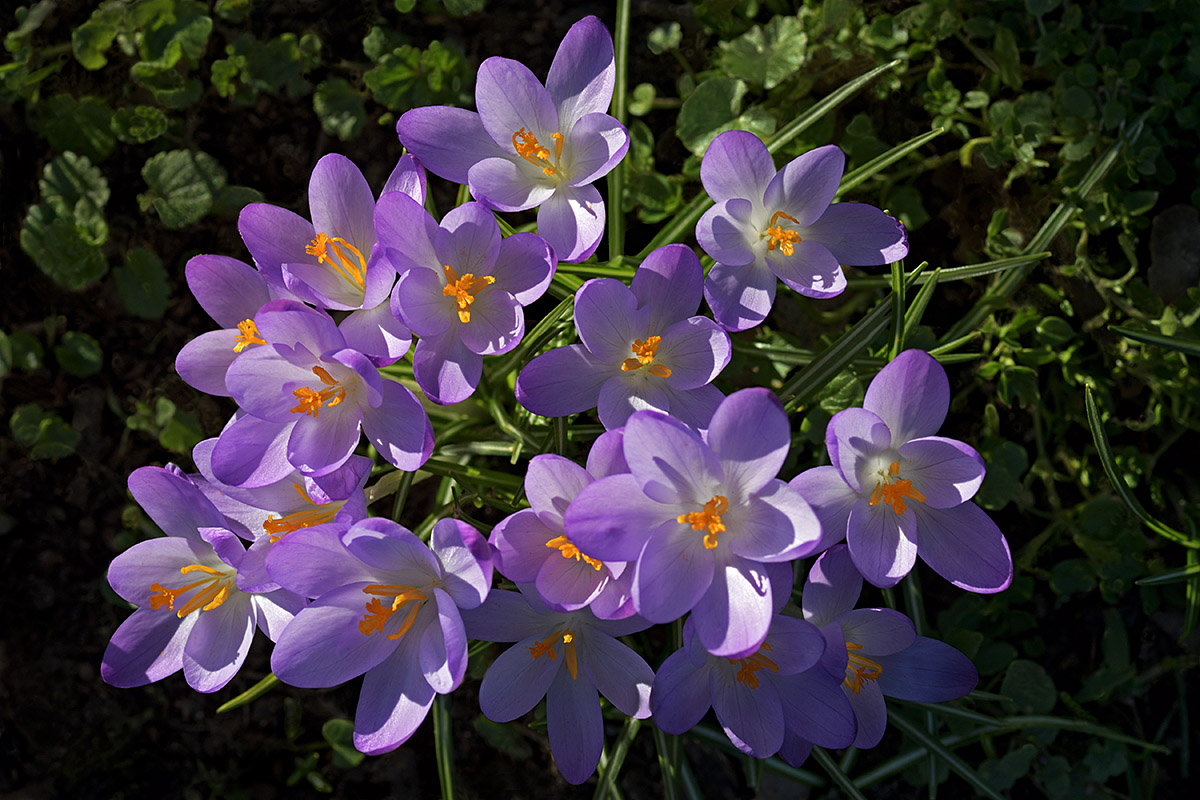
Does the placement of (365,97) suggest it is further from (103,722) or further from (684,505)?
(103,722)

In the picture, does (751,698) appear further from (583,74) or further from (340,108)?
(340,108)

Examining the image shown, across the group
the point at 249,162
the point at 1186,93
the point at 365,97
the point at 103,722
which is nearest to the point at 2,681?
the point at 103,722

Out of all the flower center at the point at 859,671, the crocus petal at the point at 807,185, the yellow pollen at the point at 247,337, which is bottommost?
the flower center at the point at 859,671

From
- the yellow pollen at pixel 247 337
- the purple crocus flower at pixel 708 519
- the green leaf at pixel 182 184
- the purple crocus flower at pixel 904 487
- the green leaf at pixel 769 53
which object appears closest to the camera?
the purple crocus flower at pixel 708 519

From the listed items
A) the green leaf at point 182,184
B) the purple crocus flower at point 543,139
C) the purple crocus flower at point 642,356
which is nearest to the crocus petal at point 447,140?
the purple crocus flower at point 543,139

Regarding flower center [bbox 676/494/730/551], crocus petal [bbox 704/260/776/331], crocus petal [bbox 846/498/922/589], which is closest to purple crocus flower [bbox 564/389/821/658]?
flower center [bbox 676/494/730/551]

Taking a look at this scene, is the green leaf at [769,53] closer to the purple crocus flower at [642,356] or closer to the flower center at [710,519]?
the purple crocus flower at [642,356]

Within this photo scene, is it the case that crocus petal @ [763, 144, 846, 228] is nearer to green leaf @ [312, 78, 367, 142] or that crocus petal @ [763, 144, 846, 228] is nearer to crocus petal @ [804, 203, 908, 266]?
crocus petal @ [804, 203, 908, 266]
